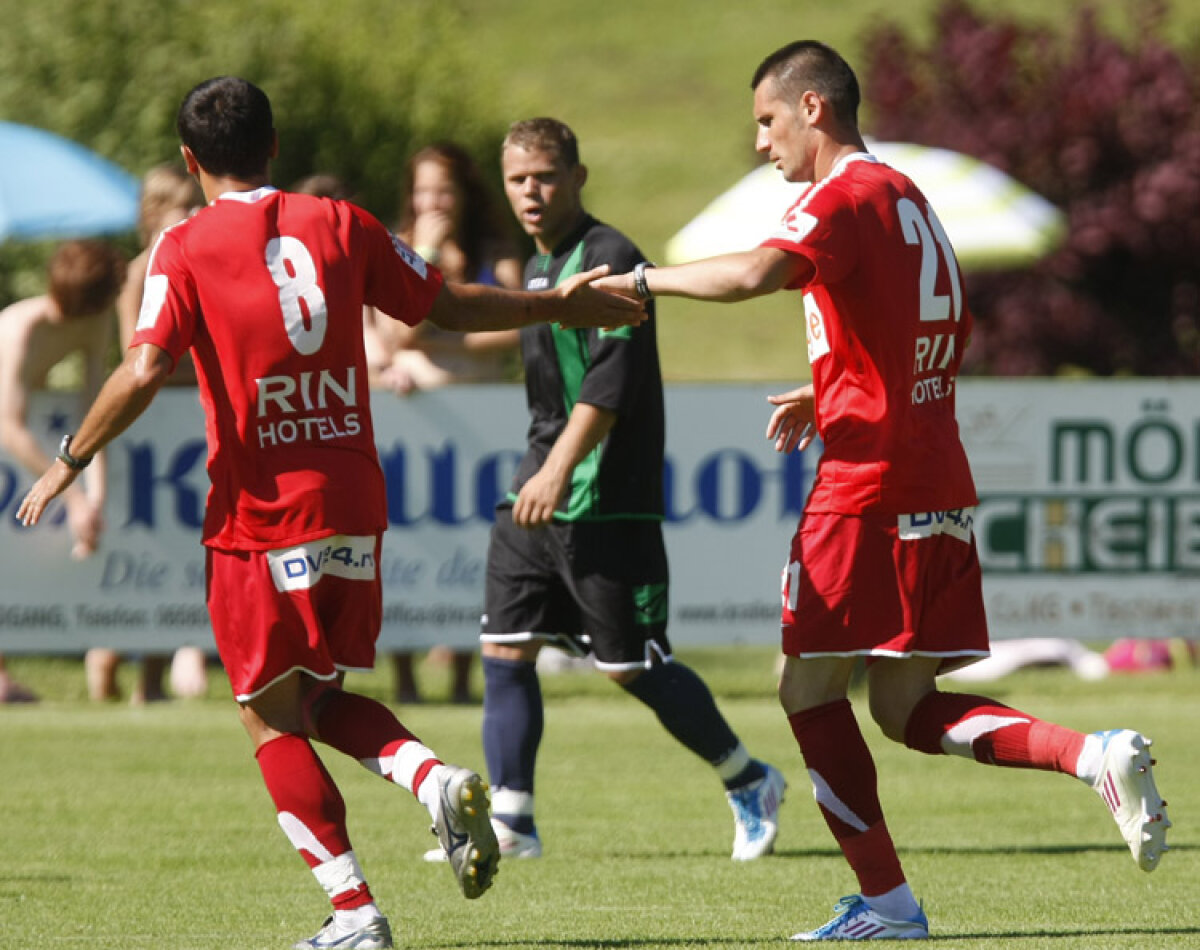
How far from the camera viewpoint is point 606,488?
6.92m

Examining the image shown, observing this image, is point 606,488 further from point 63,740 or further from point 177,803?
point 63,740

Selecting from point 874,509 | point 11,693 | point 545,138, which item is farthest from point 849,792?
point 11,693

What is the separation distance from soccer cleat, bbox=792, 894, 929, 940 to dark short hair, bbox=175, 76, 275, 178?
2.23 metres

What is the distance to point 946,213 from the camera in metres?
14.2

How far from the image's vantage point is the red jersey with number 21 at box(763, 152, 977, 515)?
5.21 metres

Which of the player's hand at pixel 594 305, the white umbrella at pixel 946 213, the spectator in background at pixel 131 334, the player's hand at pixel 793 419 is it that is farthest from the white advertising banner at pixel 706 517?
the player's hand at pixel 594 305

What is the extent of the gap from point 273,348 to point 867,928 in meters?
1.95

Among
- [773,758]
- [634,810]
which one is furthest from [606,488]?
[773,758]

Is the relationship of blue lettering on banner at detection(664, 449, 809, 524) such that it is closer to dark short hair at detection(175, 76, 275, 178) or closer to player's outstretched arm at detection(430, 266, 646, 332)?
player's outstretched arm at detection(430, 266, 646, 332)

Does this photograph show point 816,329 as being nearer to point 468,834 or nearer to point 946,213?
point 468,834

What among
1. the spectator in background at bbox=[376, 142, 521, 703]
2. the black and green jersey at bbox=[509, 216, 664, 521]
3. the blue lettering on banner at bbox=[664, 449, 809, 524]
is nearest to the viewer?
the black and green jersey at bbox=[509, 216, 664, 521]

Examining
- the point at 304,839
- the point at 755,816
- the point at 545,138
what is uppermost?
the point at 545,138

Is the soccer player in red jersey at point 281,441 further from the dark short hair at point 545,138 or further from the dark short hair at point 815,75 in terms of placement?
the dark short hair at point 545,138

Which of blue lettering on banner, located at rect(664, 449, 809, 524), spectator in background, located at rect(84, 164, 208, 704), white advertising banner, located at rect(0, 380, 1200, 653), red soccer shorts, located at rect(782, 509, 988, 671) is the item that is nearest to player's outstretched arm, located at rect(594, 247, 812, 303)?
red soccer shorts, located at rect(782, 509, 988, 671)
